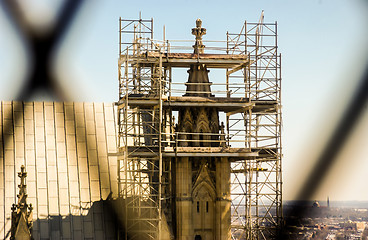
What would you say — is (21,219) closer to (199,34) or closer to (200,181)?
(200,181)

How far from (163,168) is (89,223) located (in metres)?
7.12

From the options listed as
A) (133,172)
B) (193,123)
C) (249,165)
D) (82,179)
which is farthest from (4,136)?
(249,165)

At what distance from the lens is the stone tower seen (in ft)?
188

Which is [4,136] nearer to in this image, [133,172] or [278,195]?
[133,172]

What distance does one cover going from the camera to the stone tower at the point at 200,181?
5725 cm

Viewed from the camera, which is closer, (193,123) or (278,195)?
(193,123)

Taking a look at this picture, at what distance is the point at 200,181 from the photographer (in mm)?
57562

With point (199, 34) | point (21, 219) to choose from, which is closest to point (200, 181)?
point (199, 34)

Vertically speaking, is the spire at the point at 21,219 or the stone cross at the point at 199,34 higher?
the stone cross at the point at 199,34

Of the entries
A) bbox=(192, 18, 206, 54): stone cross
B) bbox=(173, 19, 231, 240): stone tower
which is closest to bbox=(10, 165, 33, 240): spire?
bbox=(173, 19, 231, 240): stone tower

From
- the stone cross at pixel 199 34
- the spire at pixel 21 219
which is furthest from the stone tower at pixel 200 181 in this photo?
the spire at pixel 21 219

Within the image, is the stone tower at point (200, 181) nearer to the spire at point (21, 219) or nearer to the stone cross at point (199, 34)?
the stone cross at point (199, 34)

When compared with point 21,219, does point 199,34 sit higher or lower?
higher

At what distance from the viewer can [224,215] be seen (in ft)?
189
